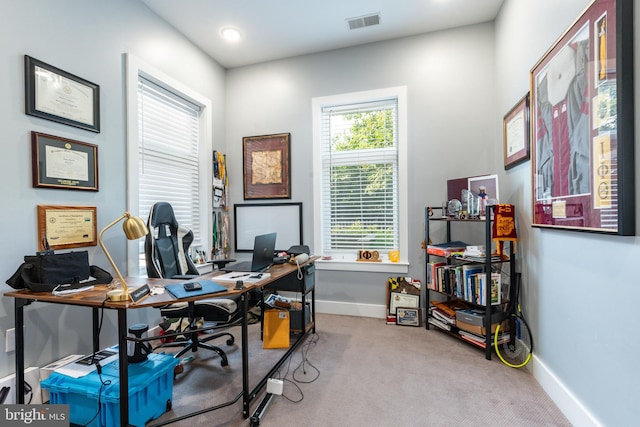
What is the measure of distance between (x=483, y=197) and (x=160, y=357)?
272 centimetres

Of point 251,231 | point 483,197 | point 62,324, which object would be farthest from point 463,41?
Result: point 62,324

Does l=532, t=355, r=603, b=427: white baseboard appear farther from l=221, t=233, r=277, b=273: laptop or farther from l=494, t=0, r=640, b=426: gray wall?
l=221, t=233, r=277, b=273: laptop

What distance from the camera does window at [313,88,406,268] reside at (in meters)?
3.30

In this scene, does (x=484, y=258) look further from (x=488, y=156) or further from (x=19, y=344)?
(x=19, y=344)

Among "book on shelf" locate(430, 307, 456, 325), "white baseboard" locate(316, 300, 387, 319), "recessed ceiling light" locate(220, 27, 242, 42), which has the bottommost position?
"white baseboard" locate(316, 300, 387, 319)

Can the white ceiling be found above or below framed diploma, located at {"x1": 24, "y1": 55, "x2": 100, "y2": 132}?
above

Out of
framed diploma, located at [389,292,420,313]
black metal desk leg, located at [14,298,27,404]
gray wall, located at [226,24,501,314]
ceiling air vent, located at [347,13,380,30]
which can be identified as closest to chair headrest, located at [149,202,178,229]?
black metal desk leg, located at [14,298,27,404]

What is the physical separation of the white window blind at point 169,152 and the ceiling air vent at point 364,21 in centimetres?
195

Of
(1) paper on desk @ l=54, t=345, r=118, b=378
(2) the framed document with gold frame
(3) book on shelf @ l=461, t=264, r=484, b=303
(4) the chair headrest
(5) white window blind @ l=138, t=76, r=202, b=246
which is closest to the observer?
(1) paper on desk @ l=54, t=345, r=118, b=378

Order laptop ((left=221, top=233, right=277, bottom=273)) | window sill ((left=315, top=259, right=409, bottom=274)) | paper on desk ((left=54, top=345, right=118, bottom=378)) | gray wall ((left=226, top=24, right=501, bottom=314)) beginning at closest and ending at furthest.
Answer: paper on desk ((left=54, top=345, right=118, bottom=378)), laptop ((left=221, top=233, right=277, bottom=273)), gray wall ((left=226, top=24, right=501, bottom=314)), window sill ((left=315, top=259, right=409, bottom=274))

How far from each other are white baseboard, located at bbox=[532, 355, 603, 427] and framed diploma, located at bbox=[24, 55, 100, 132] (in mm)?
3518

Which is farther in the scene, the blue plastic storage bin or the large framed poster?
the blue plastic storage bin

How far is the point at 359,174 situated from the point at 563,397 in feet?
8.23

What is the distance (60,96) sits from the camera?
1958 mm
